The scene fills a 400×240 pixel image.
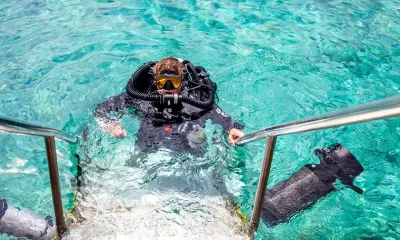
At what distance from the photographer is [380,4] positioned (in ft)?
23.4

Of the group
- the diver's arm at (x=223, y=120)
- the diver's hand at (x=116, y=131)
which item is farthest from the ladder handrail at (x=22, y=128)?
the diver's arm at (x=223, y=120)

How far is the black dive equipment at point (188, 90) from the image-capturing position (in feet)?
11.2

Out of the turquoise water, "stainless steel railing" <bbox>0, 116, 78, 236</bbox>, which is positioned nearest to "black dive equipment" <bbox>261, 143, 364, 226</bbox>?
the turquoise water

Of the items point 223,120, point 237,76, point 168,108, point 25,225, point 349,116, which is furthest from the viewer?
point 237,76

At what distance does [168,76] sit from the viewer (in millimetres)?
3447

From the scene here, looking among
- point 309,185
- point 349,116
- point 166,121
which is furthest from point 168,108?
point 349,116

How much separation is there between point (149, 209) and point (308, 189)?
1.29m

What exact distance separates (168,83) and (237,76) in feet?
6.13

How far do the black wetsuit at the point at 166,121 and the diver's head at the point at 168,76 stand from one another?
0.58ft

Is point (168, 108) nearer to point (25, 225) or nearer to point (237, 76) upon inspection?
point (25, 225)

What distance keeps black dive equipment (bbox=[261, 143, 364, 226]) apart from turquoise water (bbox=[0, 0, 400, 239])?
104 millimetres

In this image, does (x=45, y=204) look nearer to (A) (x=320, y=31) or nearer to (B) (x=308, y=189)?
(B) (x=308, y=189)

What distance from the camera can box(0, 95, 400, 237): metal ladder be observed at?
105 cm

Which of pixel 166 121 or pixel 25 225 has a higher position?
pixel 25 225
